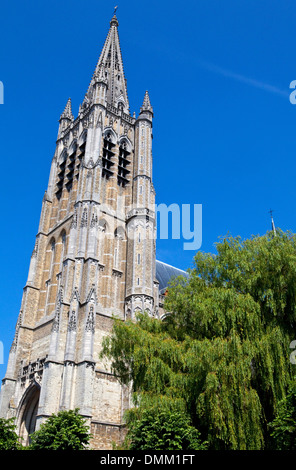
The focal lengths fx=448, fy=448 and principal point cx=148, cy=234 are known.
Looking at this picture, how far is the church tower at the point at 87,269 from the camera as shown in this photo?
76.6 feet

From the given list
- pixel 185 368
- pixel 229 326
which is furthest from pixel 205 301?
pixel 185 368

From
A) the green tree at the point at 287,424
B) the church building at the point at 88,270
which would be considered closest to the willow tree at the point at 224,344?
the green tree at the point at 287,424

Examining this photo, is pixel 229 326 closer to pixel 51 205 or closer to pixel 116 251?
pixel 116 251

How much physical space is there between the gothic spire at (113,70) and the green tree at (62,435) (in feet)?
92.9

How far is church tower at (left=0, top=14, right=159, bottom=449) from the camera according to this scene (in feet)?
76.6

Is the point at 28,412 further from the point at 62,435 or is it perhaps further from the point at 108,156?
the point at 108,156

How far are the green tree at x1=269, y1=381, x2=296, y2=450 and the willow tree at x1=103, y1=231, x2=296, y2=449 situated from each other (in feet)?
6.13

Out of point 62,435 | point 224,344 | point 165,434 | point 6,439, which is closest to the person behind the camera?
point 165,434

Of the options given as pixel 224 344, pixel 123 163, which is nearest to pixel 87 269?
pixel 123 163

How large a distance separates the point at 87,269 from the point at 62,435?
1385cm

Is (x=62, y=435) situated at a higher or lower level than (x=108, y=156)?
lower

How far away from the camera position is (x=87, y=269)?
86.0ft

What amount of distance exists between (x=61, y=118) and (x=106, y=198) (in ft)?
39.6

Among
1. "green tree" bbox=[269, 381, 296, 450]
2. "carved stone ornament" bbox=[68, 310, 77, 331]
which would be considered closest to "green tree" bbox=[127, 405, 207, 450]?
"green tree" bbox=[269, 381, 296, 450]
